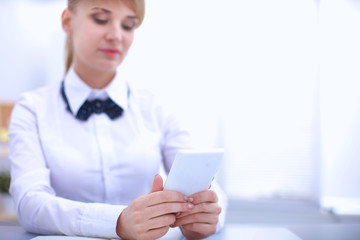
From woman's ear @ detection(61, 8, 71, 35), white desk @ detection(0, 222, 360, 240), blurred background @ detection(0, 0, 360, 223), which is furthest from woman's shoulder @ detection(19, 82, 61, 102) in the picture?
blurred background @ detection(0, 0, 360, 223)

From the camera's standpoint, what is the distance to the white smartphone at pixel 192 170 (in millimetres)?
708

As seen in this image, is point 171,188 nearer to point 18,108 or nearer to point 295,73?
point 18,108

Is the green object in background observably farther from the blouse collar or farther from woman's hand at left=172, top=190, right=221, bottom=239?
woman's hand at left=172, top=190, right=221, bottom=239

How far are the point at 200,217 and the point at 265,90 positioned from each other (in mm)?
2046

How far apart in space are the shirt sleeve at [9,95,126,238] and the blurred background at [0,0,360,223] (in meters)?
1.71

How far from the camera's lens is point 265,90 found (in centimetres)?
272

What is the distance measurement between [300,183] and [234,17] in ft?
5.10

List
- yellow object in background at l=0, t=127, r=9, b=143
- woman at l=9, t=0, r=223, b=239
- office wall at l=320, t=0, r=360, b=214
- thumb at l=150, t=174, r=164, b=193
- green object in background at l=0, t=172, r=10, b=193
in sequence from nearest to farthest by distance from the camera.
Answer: thumb at l=150, t=174, r=164, b=193 → woman at l=9, t=0, r=223, b=239 → office wall at l=320, t=0, r=360, b=214 → green object in background at l=0, t=172, r=10, b=193 → yellow object in background at l=0, t=127, r=9, b=143

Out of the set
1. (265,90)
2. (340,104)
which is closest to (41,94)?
(265,90)

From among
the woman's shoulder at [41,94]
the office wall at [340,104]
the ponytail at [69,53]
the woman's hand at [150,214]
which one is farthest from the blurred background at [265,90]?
the woman's hand at [150,214]

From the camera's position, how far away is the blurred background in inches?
101

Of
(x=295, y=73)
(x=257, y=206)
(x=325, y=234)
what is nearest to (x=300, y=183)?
(x=257, y=206)

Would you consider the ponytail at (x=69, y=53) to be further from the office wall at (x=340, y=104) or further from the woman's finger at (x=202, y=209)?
the office wall at (x=340, y=104)

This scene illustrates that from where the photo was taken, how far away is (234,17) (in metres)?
2.80
